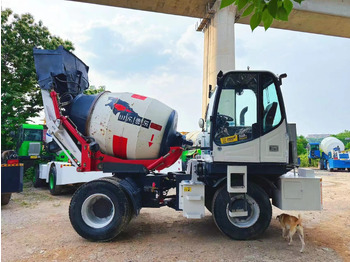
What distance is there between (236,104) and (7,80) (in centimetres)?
1265

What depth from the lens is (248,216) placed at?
4660 mm

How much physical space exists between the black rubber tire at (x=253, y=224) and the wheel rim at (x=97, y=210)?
184 centimetres

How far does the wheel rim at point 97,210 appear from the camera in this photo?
15.4 ft

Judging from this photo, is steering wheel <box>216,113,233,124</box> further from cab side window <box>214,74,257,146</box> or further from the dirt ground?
the dirt ground

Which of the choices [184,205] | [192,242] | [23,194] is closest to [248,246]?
[192,242]

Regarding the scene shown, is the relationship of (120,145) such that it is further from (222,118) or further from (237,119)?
(237,119)

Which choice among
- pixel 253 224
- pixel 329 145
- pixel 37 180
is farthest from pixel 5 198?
pixel 329 145

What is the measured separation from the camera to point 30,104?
45.9ft

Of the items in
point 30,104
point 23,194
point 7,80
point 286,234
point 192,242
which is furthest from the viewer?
point 30,104

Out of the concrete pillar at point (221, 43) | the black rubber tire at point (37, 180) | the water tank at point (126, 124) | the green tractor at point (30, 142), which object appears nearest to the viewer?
the water tank at point (126, 124)

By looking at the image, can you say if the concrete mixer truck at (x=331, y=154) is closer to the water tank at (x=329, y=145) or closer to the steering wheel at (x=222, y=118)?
the water tank at (x=329, y=145)

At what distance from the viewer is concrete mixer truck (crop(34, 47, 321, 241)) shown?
4551 millimetres

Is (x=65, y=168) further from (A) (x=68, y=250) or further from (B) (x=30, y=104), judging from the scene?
(B) (x=30, y=104)

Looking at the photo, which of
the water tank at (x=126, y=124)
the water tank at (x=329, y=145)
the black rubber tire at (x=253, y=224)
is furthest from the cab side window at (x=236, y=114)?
the water tank at (x=329, y=145)
